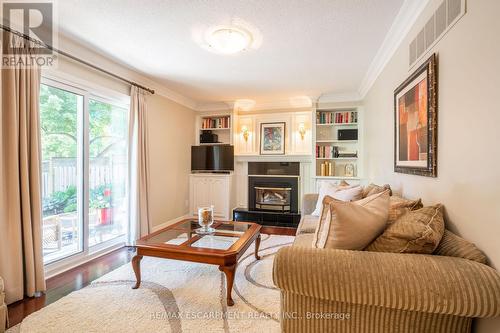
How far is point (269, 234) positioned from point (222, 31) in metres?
2.90

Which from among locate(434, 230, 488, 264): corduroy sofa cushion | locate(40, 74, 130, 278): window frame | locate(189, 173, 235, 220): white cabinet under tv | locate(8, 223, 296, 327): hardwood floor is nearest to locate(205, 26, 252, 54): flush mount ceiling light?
locate(40, 74, 130, 278): window frame

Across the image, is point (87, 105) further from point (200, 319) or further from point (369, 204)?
point (369, 204)

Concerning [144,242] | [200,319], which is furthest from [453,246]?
[144,242]

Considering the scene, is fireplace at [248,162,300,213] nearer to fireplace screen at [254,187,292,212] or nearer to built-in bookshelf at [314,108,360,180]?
fireplace screen at [254,187,292,212]

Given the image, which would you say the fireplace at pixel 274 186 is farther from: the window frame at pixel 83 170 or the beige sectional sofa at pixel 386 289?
the beige sectional sofa at pixel 386 289

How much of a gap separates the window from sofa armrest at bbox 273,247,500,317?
8.68 ft

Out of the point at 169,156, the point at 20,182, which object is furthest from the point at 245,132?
the point at 20,182

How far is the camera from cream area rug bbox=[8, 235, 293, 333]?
5.55 feet

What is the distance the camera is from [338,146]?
4789 mm

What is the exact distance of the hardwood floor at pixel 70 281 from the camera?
189cm

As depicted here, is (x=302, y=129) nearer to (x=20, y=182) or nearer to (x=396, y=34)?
(x=396, y=34)

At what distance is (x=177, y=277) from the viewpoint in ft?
7.81

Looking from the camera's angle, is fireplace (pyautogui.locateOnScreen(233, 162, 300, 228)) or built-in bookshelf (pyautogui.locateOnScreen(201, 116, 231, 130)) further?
built-in bookshelf (pyautogui.locateOnScreen(201, 116, 231, 130))

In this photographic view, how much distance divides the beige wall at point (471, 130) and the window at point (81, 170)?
3407mm
